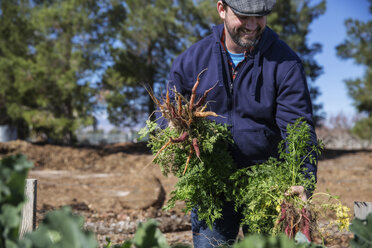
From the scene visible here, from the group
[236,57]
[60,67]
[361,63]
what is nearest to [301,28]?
[361,63]

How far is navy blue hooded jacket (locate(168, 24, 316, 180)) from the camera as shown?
2137mm

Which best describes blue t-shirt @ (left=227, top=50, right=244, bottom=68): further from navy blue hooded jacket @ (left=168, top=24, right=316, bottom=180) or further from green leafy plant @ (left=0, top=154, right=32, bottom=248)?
green leafy plant @ (left=0, top=154, right=32, bottom=248)

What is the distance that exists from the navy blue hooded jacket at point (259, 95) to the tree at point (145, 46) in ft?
45.3

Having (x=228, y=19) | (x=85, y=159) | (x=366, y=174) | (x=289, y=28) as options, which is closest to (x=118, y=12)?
(x=85, y=159)

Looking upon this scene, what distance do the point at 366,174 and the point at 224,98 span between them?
10112mm

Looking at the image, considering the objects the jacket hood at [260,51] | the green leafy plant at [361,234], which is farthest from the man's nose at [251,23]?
the green leafy plant at [361,234]

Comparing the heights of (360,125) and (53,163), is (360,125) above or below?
above

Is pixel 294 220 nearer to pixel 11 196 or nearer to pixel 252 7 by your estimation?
pixel 252 7

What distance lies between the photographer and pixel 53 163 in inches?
487

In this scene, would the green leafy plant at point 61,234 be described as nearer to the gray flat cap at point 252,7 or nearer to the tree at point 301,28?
the gray flat cap at point 252,7

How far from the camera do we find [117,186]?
8625mm

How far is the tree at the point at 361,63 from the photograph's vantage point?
1577 cm

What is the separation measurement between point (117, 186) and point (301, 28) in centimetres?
1359

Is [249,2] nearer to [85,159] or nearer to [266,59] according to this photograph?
→ [266,59]
